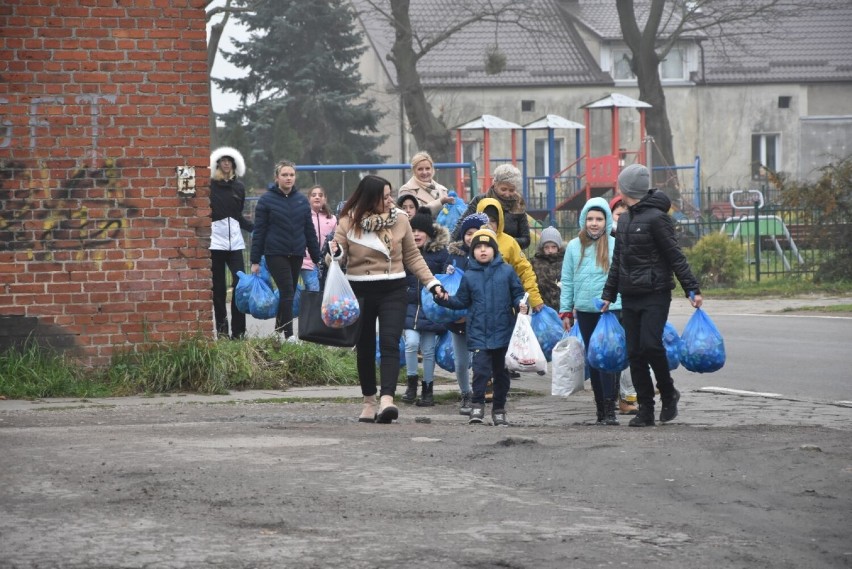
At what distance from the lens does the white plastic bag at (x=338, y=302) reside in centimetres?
905

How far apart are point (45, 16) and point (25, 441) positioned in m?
3.97

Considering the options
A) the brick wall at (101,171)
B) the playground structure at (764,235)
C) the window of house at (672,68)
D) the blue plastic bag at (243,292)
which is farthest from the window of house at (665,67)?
the brick wall at (101,171)

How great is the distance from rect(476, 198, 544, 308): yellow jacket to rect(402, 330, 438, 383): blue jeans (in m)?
1.03

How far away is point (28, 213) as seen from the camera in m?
10.6

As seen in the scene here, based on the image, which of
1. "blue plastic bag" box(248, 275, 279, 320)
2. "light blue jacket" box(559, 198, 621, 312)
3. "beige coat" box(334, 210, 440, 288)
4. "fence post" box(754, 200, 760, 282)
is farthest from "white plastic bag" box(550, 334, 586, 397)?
"fence post" box(754, 200, 760, 282)

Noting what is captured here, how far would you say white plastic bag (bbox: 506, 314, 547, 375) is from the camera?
362 inches

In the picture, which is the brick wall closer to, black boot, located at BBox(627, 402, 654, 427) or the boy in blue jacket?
the boy in blue jacket

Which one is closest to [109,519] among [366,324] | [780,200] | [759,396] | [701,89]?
[366,324]

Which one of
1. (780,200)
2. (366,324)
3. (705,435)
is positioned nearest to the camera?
(705,435)

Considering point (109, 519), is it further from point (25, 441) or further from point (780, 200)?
point (780, 200)

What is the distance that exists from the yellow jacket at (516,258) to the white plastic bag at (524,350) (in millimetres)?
670

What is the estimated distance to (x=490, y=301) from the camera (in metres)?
9.53

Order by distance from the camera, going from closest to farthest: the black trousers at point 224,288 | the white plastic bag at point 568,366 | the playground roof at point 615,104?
the white plastic bag at point 568,366 < the black trousers at point 224,288 < the playground roof at point 615,104

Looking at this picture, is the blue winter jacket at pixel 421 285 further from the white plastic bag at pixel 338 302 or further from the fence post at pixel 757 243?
the fence post at pixel 757 243
